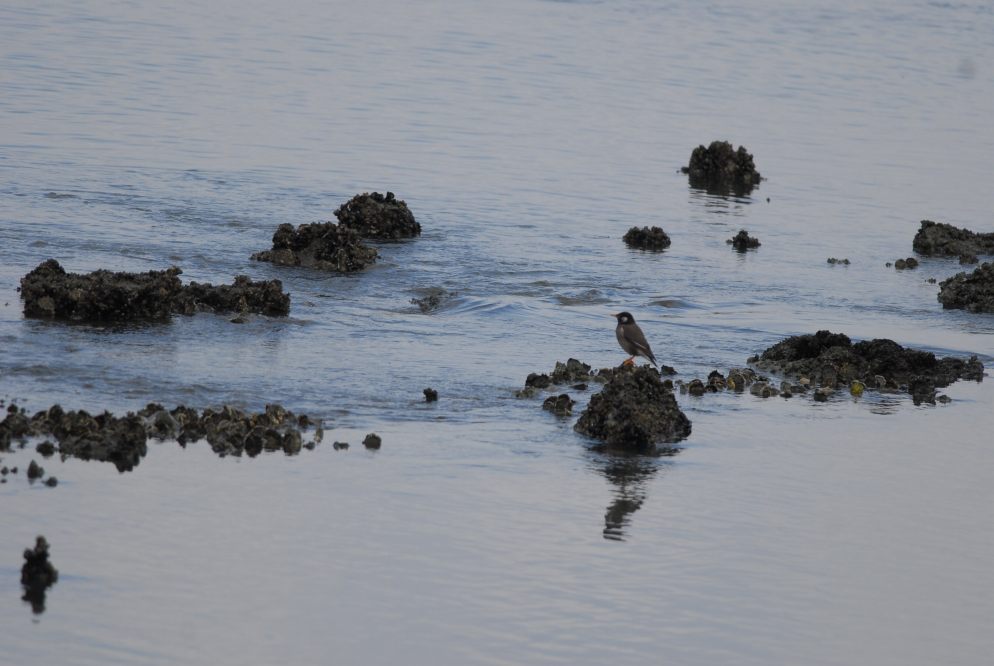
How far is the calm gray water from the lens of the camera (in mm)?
8602

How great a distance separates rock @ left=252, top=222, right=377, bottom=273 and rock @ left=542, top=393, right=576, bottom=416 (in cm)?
583

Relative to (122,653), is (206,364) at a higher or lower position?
higher

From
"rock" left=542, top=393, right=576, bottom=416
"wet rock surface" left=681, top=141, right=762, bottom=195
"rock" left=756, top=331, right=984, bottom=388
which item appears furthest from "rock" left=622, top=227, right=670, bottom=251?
"rock" left=542, top=393, right=576, bottom=416

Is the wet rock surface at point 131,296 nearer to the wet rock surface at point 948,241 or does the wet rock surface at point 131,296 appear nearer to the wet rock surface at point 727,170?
the wet rock surface at point 948,241

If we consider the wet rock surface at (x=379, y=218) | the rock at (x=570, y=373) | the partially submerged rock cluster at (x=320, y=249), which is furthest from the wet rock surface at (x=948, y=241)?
the rock at (x=570, y=373)

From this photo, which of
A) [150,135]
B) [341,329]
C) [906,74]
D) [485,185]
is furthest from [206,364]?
[906,74]

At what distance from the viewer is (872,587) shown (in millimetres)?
9477

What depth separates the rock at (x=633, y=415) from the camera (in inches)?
466

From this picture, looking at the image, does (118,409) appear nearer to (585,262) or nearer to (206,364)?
(206,364)

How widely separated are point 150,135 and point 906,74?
26881 millimetres

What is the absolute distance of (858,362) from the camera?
1463 cm

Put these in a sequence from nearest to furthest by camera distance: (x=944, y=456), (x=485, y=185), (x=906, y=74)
A: (x=944, y=456) < (x=485, y=185) < (x=906, y=74)

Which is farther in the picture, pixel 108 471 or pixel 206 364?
pixel 206 364

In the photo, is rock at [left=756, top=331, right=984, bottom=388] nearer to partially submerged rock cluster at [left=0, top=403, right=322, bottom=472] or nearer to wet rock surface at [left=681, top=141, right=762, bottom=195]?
partially submerged rock cluster at [left=0, top=403, right=322, bottom=472]
